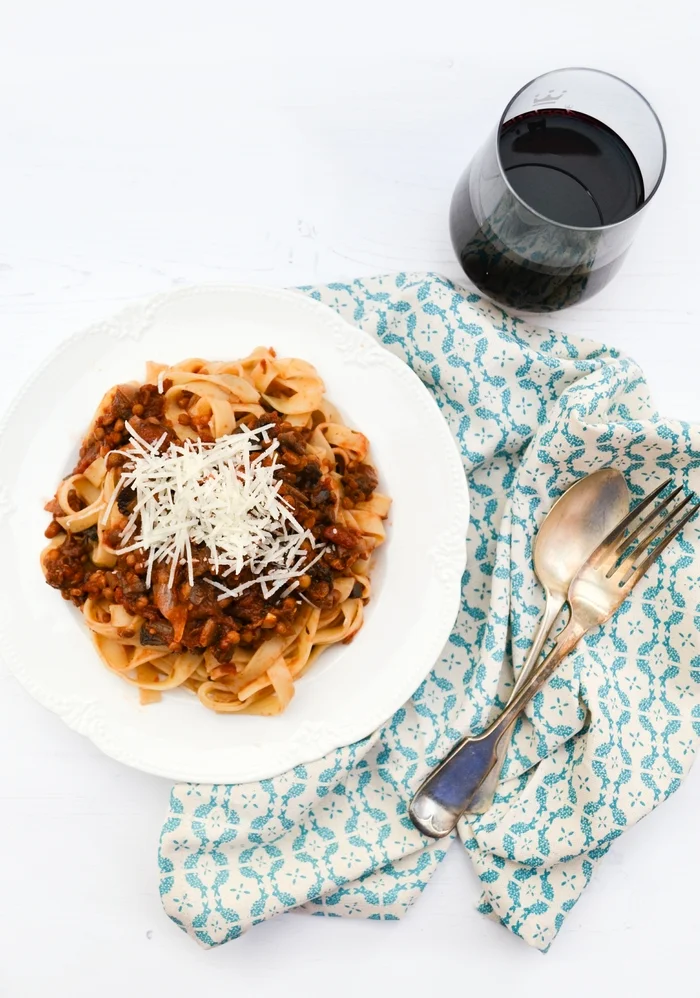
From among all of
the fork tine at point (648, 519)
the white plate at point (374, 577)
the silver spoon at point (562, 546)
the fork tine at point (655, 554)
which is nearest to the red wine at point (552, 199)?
the white plate at point (374, 577)

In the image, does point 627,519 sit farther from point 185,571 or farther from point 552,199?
point 185,571

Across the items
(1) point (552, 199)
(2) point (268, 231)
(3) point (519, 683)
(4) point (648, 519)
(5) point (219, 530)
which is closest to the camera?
(5) point (219, 530)

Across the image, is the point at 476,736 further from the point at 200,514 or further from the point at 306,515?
the point at 200,514

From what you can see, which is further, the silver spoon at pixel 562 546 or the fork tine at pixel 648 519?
the silver spoon at pixel 562 546

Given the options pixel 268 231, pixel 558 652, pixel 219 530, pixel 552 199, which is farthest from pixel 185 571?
pixel 552 199

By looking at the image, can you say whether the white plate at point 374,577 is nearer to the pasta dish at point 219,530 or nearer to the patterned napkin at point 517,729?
the pasta dish at point 219,530

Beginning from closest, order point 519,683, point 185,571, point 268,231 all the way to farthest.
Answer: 1. point 185,571
2. point 519,683
3. point 268,231

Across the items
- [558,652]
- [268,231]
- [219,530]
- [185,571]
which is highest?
[268,231]
